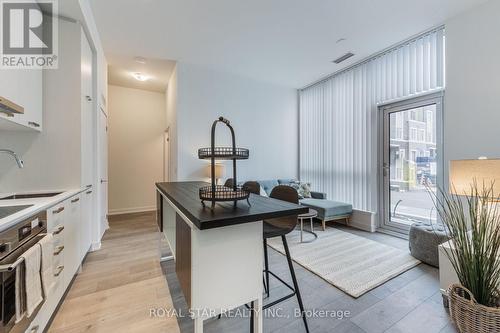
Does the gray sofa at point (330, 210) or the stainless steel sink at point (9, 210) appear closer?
the stainless steel sink at point (9, 210)

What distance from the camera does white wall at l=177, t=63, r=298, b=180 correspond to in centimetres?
407

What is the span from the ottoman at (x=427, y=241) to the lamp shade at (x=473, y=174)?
0.87m

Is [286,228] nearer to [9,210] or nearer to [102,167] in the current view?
[9,210]

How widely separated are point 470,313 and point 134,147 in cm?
601

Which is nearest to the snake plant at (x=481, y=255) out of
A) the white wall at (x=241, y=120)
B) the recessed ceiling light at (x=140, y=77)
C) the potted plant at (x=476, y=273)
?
the potted plant at (x=476, y=273)

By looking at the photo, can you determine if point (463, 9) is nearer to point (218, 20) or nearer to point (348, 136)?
point (348, 136)

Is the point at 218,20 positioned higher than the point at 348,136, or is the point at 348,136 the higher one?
the point at 218,20

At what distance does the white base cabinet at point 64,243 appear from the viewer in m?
1.49

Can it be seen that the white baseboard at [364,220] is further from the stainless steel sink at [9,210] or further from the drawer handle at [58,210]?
the stainless steel sink at [9,210]

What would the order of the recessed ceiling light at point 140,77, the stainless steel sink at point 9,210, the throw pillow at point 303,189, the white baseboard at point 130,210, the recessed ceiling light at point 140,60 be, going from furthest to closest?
1. the white baseboard at point 130,210
2. the throw pillow at point 303,189
3. the recessed ceiling light at point 140,77
4. the recessed ceiling light at point 140,60
5. the stainless steel sink at point 9,210

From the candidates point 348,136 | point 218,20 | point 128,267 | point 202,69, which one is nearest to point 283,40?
point 218,20

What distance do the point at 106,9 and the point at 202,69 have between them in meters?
1.82

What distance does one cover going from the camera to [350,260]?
8.74 feet

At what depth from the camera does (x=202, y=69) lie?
167 inches
